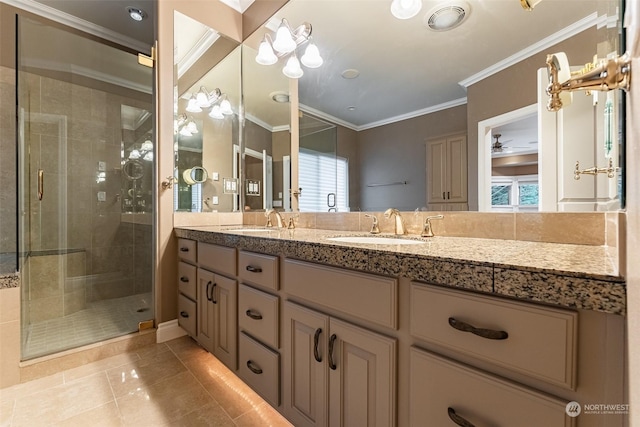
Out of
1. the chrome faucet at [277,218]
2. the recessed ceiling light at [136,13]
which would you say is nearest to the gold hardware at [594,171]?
the chrome faucet at [277,218]

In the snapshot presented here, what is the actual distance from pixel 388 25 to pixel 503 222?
1.10m

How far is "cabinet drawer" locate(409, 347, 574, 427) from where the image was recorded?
532 millimetres

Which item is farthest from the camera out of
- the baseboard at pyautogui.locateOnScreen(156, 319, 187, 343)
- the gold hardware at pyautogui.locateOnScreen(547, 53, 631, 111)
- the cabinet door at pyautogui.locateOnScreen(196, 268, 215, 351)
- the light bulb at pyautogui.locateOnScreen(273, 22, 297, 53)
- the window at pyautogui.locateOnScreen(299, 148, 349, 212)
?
the baseboard at pyautogui.locateOnScreen(156, 319, 187, 343)

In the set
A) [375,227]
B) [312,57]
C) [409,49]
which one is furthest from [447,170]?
[312,57]

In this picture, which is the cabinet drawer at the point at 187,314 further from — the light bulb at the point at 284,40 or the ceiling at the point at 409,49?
the light bulb at the point at 284,40

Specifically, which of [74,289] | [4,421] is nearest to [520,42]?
[4,421]

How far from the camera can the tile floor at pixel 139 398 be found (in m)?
1.26

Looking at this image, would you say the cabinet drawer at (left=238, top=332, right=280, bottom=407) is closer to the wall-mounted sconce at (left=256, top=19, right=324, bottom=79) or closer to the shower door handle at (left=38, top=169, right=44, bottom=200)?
the wall-mounted sconce at (left=256, top=19, right=324, bottom=79)

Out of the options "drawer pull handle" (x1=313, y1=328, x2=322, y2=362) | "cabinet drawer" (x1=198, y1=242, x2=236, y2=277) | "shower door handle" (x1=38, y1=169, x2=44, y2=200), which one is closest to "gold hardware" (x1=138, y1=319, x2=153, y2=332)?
"cabinet drawer" (x1=198, y1=242, x2=236, y2=277)

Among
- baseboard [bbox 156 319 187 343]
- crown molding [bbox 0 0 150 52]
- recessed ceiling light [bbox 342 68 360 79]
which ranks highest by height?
crown molding [bbox 0 0 150 52]

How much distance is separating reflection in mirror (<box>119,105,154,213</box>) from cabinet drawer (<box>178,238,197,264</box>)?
72cm

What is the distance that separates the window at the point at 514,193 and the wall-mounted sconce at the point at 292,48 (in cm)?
132

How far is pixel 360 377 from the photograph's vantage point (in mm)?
832

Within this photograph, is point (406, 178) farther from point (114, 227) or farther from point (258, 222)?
point (114, 227)
